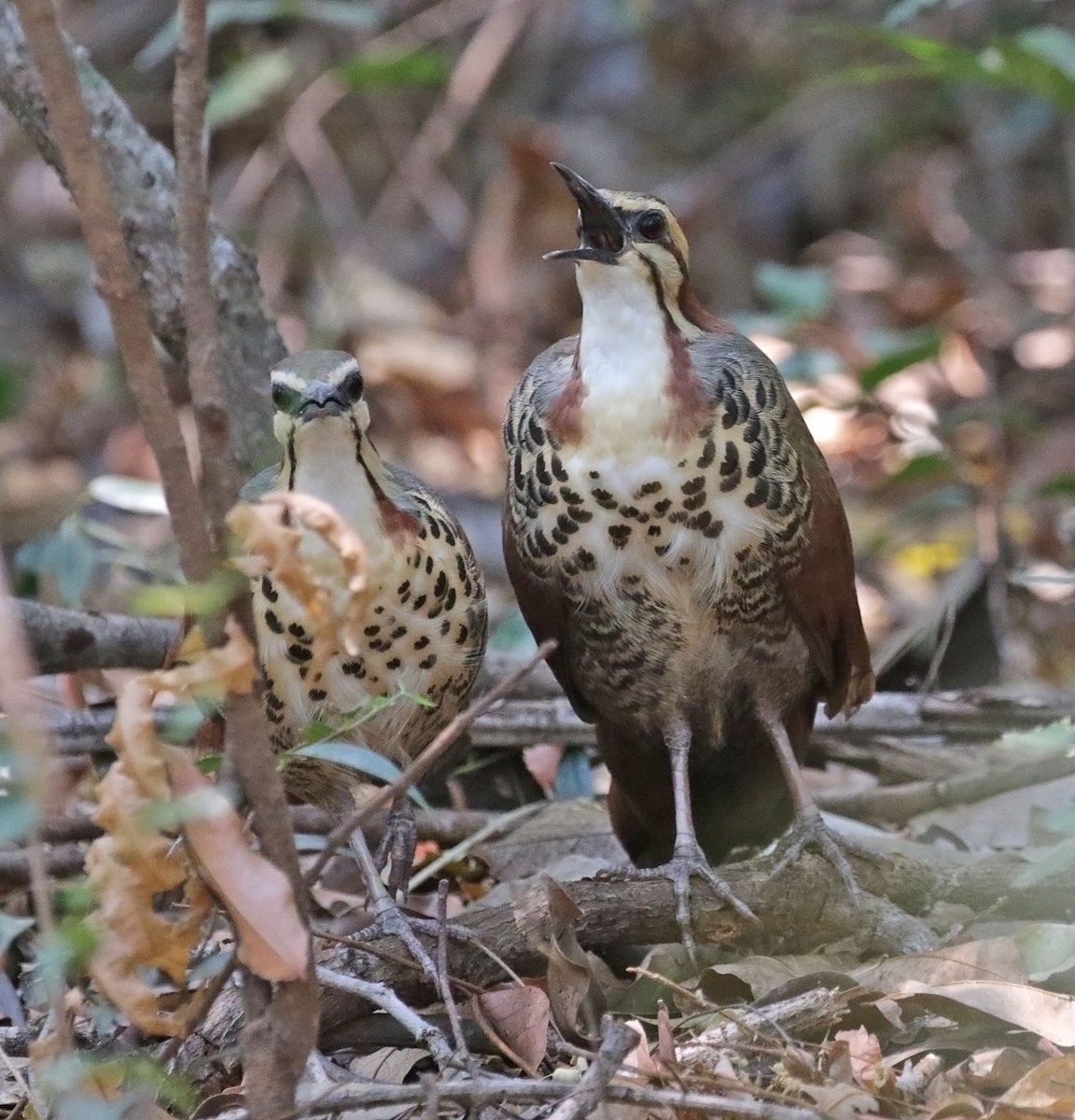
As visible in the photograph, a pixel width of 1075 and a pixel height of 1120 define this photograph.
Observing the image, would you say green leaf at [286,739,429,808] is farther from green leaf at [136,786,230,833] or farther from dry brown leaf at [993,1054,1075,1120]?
dry brown leaf at [993,1054,1075,1120]

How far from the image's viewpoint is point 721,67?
30.8 feet

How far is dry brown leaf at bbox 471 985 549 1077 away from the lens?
9.30 ft

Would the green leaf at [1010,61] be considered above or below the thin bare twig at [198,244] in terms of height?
below

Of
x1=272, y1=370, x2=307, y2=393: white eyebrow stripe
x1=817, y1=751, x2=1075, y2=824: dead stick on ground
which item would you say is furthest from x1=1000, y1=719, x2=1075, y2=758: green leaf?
x1=272, y1=370, x2=307, y2=393: white eyebrow stripe

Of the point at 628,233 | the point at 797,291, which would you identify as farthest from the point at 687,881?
the point at 797,291

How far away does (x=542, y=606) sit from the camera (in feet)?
11.7

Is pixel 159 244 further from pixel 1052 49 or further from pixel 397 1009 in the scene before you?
pixel 1052 49

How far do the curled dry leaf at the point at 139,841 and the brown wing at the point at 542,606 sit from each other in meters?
1.47

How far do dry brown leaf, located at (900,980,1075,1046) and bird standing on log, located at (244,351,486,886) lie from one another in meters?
0.99

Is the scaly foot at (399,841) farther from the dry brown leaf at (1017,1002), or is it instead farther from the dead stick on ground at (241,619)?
the dead stick on ground at (241,619)

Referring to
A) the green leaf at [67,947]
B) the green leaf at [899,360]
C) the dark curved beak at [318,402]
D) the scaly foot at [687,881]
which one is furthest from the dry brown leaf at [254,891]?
the green leaf at [899,360]

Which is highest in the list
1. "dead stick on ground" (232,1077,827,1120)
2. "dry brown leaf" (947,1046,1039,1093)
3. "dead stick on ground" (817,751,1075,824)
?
"dead stick on ground" (232,1077,827,1120)

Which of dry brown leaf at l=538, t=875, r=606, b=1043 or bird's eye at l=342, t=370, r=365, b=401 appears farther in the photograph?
bird's eye at l=342, t=370, r=365, b=401

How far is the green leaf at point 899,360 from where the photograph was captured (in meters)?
5.36
